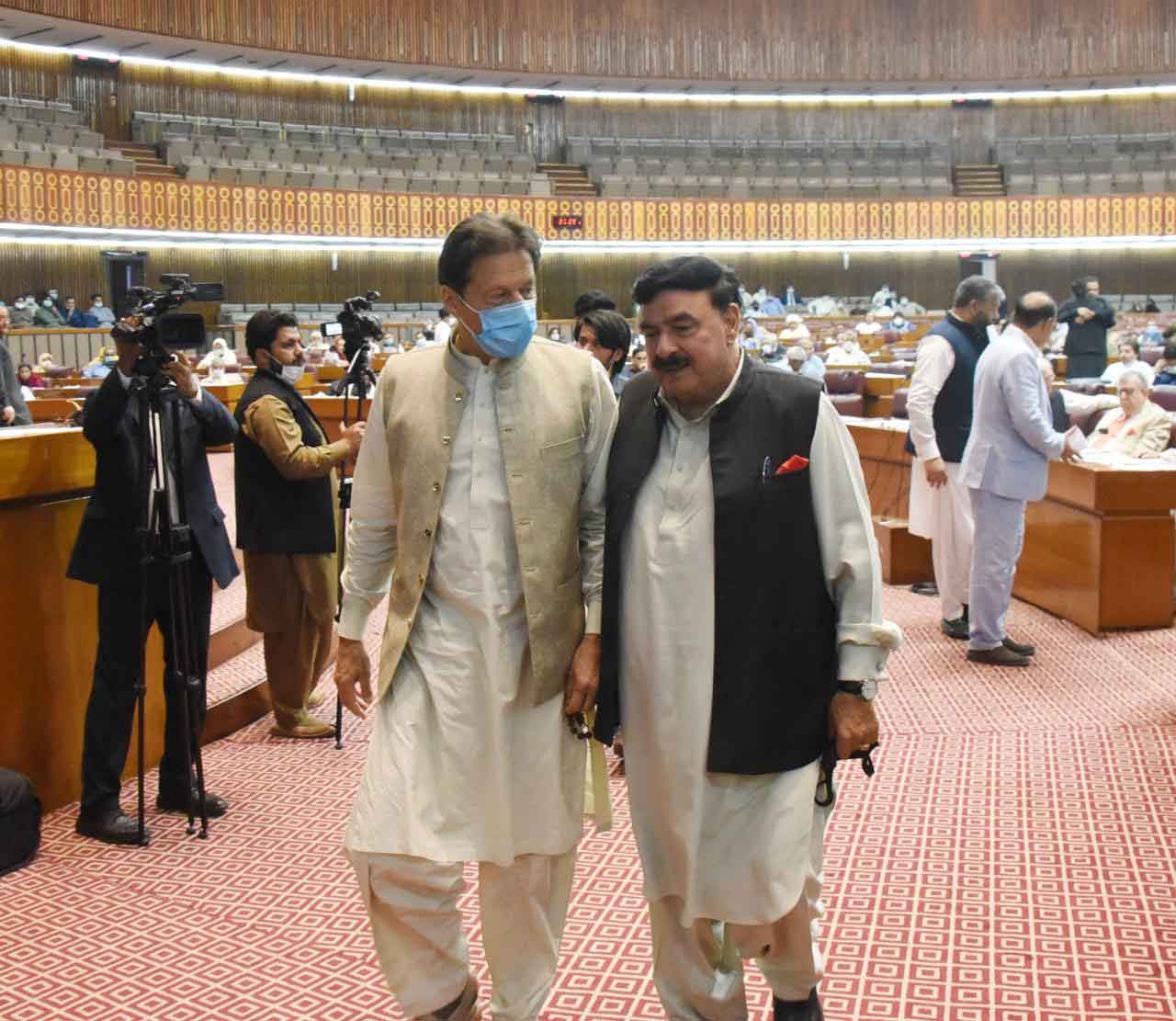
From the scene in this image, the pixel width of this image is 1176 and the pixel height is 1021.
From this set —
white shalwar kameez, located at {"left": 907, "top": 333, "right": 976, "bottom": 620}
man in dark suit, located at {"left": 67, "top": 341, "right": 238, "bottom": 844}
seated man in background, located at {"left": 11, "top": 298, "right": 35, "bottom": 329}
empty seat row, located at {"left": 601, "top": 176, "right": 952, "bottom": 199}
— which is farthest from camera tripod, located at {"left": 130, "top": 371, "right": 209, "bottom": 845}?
empty seat row, located at {"left": 601, "top": 176, "right": 952, "bottom": 199}

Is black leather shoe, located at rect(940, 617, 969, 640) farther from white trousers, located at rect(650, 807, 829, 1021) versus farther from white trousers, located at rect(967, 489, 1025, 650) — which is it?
white trousers, located at rect(650, 807, 829, 1021)

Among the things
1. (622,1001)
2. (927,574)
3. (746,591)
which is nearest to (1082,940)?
(622,1001)

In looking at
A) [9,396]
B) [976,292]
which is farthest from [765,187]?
[9,396]

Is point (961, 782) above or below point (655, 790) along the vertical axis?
below

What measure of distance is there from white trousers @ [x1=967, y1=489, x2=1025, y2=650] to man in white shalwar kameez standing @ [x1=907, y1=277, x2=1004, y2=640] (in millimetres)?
288

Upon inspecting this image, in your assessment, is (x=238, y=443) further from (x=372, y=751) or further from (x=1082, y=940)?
(x=1082, y=940)

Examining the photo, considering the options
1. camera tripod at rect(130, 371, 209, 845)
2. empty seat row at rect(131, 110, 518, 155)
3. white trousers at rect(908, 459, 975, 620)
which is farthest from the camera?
empty seat row at rect(131, 110, 518, 155)

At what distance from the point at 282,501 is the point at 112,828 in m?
1.18

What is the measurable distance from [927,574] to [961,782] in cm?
342

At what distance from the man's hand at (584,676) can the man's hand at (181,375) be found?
1.82m

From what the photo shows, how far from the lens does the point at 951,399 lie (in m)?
5.83

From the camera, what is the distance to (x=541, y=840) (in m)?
2.36

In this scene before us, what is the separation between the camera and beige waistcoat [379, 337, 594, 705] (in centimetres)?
232

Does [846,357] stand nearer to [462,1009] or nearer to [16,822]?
[16,822]
